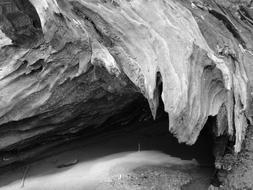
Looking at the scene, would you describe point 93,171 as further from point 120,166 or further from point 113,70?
point 113,70

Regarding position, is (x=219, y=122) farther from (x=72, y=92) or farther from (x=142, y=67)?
(x=72, y=92)

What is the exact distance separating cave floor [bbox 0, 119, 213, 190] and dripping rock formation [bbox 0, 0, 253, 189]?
49 centimetres

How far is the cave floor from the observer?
6.84 m

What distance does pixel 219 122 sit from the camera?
20.4ft

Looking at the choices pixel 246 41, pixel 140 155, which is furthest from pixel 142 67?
pixel 246 41

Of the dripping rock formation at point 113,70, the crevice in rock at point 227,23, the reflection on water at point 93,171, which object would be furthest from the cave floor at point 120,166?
the crevice in rock at point 227,23

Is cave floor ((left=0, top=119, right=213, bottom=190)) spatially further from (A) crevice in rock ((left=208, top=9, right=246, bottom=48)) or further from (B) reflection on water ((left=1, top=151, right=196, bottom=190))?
(A) crevice in rock ((left=208, top=9, right=246, bottom=48))

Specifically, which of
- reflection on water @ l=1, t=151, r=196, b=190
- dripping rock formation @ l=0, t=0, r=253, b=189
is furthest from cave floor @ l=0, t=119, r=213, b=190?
dripping rock formation @ l=0, t=0, r=253, b=189

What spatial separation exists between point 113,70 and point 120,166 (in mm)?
2101

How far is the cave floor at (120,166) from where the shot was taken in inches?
269

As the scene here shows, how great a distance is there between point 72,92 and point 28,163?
5.83ft

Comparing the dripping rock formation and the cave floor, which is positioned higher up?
the dripping rock formation

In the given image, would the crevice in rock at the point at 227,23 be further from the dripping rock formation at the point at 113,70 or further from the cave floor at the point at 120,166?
the cave floor at the point at 120,166

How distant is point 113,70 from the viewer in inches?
229
